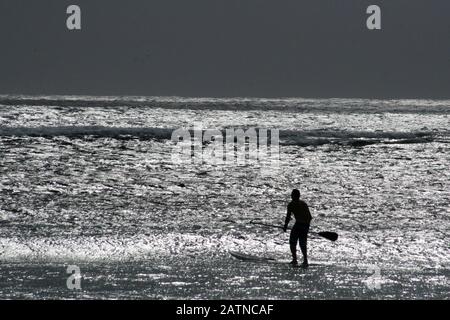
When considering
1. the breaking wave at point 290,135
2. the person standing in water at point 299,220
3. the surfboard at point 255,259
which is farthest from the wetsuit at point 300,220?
the breaking wave at point 290,135

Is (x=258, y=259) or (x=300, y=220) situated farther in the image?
(x=258, y=259)

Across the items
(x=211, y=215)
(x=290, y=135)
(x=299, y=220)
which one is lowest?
(x=211, y=215)

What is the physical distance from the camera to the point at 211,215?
28.6 m

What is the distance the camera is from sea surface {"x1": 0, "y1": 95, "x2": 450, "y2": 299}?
59.9 ft

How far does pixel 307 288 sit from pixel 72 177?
20251 millimetres

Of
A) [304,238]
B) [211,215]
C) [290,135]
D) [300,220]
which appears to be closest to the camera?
[300,220]

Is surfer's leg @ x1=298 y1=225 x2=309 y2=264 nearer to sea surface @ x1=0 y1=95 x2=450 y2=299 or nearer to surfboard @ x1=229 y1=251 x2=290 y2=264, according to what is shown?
sea surface @ x1=0 y1=95 x2=450 y2=299

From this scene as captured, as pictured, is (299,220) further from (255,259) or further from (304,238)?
(255,259)

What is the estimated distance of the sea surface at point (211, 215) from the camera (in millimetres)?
18250

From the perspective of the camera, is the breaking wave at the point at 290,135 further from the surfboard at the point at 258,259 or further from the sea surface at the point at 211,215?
the surfboard at the point at 258,259

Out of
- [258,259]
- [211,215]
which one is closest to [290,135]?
[211,215]

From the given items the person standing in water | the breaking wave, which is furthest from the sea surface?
the person standing in water

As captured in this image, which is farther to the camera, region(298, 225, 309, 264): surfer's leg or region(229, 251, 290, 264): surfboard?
region(229, 251, 290, 264): surfboard
